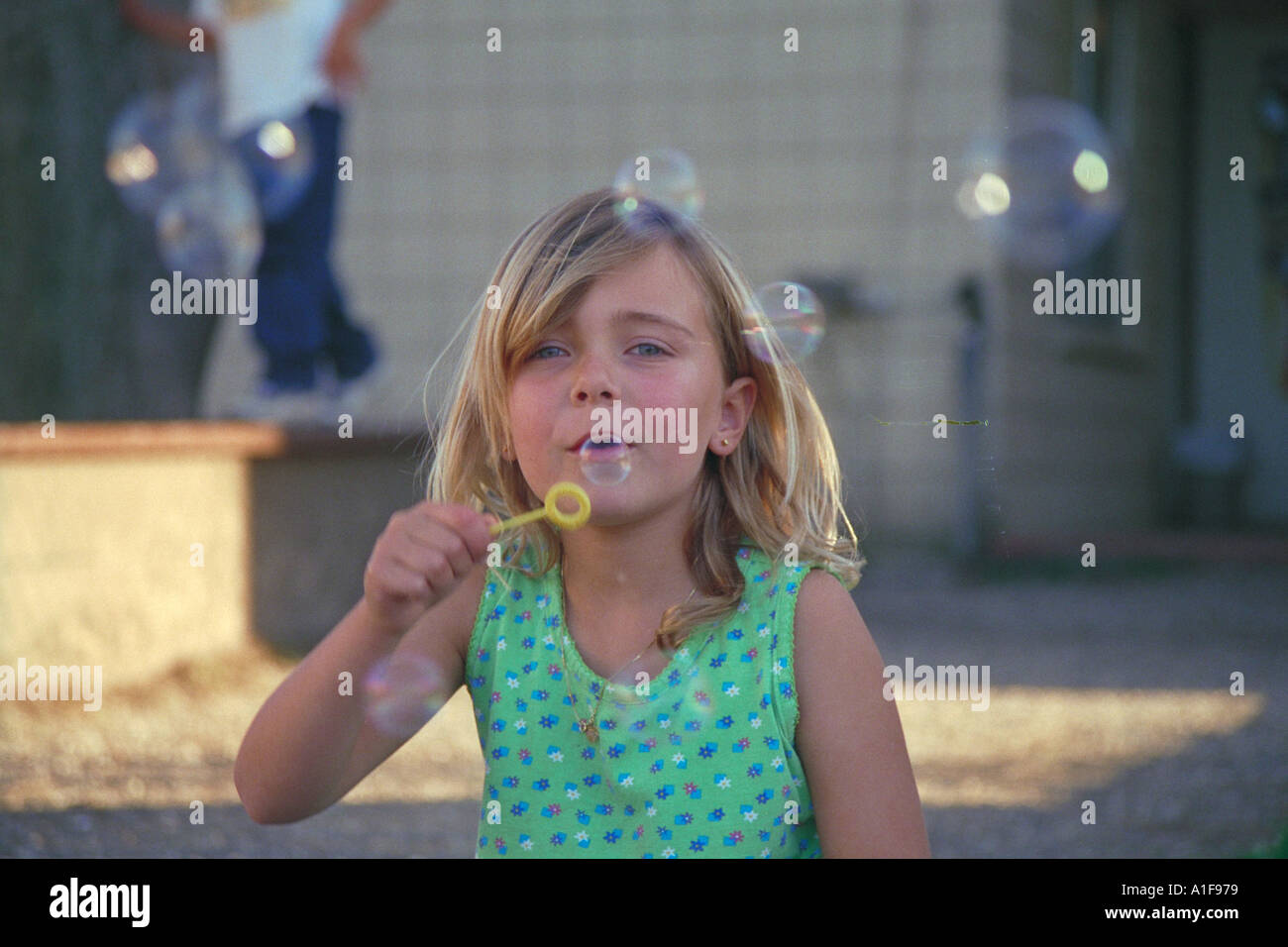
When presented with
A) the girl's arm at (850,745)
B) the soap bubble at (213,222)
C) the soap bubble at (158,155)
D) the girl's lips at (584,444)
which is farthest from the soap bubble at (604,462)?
the soap bubble at (158,155)

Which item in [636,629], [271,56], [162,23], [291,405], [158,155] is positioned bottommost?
[636,629]

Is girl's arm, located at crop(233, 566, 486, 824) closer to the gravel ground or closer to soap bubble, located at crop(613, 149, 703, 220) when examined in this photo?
soap bubble, located at crop(613, 149, 703, 220)

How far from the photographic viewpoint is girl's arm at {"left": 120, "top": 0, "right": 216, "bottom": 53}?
538cm

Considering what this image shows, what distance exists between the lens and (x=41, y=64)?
5.76 meters

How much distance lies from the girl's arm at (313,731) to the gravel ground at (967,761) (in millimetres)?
1304

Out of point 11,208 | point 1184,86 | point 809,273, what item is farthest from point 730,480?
point 1184,86

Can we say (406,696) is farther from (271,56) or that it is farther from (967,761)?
(271,56)

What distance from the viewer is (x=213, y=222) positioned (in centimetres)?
465

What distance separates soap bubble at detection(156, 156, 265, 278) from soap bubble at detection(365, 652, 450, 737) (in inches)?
124

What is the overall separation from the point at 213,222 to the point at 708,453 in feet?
10.2

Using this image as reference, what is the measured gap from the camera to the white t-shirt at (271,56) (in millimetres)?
4961

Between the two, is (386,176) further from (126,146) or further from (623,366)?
(623,366)

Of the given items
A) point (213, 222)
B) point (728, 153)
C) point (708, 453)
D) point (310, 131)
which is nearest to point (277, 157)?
point (310, 131)
